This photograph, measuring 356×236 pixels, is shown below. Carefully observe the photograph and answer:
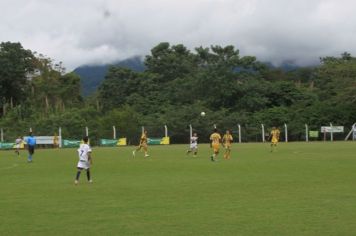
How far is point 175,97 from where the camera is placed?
3282 inches

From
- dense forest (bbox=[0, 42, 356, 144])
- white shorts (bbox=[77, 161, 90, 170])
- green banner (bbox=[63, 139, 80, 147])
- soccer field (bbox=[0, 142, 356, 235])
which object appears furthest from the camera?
dense forest (bbox=[0, 42, 356, 144])

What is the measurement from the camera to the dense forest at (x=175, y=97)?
71000 mm

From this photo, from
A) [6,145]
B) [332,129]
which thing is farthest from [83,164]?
[332,129]

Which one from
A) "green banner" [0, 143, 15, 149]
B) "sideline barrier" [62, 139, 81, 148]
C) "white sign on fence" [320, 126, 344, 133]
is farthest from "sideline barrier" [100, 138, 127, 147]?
"white sign on fence" [320, 126, 344, 133]

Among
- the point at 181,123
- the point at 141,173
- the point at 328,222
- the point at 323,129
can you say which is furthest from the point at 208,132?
the point at 328,222

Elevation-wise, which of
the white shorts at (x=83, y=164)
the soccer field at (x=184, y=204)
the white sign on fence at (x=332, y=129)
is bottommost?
the soccer field at (x=184, y=204)

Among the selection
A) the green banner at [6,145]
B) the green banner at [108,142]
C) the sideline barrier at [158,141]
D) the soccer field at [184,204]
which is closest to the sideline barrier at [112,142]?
the green banner at [108,142]

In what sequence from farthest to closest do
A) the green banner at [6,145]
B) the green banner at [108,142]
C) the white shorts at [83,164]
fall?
the green banner at [108,142], the green banner at [6,145], the white shorts at [83,164]

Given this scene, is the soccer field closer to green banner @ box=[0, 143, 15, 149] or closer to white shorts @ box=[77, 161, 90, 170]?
white shorts @ box=[77, 161, 90, 170]

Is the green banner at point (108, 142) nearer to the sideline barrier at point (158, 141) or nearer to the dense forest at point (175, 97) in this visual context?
the dense forest at point (175, 97)

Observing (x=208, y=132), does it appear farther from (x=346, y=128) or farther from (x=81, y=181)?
(x=81, y=181)

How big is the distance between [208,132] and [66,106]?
25.1m

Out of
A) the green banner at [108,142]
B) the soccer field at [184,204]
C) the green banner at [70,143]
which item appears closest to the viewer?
the soccer field at [184,204]

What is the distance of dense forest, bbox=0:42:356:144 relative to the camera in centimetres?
7100
